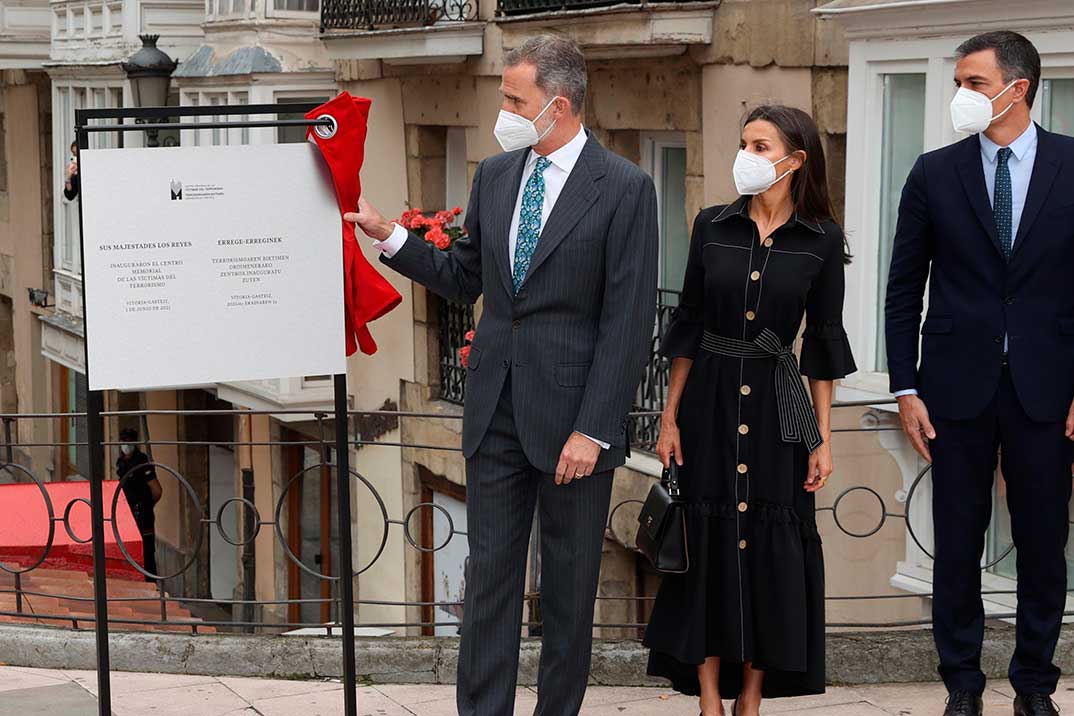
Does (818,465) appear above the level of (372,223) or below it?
below

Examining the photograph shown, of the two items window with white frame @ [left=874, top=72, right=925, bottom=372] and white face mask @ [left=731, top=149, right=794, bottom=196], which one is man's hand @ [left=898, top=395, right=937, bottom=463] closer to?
white face mask @ [left=731, top=149, right=794, bottom=196]

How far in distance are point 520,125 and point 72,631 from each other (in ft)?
10.3

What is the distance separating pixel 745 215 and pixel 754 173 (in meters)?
0.16

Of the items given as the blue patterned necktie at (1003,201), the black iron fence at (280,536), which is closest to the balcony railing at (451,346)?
the black iron fence at (280,536)

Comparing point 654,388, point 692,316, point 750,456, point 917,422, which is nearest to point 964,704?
point 917,422

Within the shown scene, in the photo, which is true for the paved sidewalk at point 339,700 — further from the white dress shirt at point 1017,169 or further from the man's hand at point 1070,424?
the white dress shirt at point 1017,169

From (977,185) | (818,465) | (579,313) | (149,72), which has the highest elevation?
(149,72)

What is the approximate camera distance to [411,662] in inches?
232

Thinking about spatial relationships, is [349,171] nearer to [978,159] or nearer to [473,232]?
[473,232]

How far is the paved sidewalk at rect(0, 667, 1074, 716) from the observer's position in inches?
213

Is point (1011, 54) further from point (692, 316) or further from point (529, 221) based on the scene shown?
point (529, 221)

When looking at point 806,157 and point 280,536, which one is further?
point 280,536

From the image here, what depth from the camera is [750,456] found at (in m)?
4.69

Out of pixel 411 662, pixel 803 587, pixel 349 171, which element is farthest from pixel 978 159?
pixel 411 662
